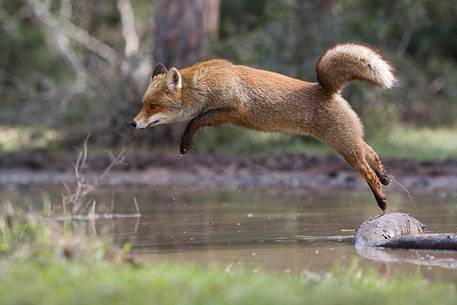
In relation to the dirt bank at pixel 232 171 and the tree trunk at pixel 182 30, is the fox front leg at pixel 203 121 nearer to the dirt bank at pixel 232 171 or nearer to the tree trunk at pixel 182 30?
the dirt bank at pixel 232 171

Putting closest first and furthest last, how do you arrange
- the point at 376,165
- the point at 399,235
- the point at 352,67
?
1. the point at 399,235
2. the point at 352,67
3. the point at 376,165

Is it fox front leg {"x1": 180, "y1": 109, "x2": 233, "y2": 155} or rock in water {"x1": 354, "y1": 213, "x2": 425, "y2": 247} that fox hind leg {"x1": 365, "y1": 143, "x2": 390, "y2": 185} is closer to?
rock in water {"x1": 354, "y1": 213, "x2": 425, "y2": 247}

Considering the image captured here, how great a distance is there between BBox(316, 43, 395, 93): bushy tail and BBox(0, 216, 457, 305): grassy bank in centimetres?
312

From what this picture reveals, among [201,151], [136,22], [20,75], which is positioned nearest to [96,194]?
[201,151]

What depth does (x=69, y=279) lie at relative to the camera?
20.0 feet

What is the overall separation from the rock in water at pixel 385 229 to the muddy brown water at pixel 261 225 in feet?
0.60

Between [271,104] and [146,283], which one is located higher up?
[271,104]

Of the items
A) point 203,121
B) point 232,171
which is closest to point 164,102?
point 203,121

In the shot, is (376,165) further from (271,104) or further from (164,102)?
(164,102)

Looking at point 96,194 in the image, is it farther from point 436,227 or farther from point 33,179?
point 436,227

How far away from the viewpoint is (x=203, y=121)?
33.8 ft

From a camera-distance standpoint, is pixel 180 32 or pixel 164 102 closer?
pixel 164 102

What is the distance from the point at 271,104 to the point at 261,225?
123 cm

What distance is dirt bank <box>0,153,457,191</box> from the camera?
1435 centimetres
